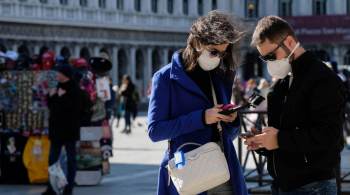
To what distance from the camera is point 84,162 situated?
13594 mm

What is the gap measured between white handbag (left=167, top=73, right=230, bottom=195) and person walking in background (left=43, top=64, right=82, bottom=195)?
6522mm

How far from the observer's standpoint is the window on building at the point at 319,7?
80.0 m

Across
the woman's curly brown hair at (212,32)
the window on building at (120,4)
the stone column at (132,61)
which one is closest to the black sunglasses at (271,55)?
the woman's curly brown hair at (212,32)

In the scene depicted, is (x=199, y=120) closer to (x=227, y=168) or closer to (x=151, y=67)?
(x=227, y=168)

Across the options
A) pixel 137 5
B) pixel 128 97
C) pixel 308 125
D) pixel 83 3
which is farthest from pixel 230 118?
pixel 137 5

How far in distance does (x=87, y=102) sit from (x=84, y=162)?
60.7 inches

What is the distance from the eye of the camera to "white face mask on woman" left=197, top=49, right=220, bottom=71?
5324 mm

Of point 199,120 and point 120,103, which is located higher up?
point 199,120

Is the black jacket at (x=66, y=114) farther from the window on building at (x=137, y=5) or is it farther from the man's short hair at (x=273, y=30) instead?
the window on building at (x=137, y=5)

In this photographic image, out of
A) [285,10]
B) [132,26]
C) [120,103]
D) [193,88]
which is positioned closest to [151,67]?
[132,26]

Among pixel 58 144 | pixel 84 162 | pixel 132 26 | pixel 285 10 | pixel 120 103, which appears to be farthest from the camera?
pixel 285 10

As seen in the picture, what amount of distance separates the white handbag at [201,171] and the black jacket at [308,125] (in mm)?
283

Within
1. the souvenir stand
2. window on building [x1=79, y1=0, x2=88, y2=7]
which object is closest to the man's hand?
the souvenir stand

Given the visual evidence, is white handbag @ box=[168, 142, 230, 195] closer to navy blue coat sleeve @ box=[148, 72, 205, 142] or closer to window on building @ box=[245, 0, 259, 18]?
navy blue coat sleeve @ box=[148, 72, 205, 142]
